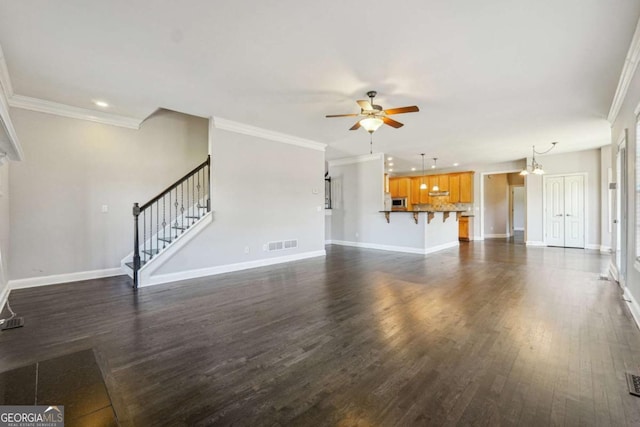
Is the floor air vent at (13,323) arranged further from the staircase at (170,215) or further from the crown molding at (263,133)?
the crown molding at (263,133)

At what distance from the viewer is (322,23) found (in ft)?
8.29

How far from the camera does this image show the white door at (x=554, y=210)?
8.46m

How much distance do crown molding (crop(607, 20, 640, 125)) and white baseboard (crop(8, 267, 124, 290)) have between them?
7438mm

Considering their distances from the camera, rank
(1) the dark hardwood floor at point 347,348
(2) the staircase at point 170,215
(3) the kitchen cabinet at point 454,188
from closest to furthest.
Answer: (1) the dark hardwood floor at point 347,348 → (2) the staircase at point 170,215 → (3) the kitchen cabinet at point 454,188

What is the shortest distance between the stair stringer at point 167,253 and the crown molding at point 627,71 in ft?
18.9

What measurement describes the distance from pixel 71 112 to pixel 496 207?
43.6 ft

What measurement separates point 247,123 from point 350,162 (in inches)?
165

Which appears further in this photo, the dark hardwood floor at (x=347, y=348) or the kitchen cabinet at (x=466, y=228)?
the kitchen cabinet at (x=466, y=228)

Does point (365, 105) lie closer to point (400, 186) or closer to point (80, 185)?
point (80, 185)

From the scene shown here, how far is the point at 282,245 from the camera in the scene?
6.29 meters

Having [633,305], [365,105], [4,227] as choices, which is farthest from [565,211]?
[4,227]

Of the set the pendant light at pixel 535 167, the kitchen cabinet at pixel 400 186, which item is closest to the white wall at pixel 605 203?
the pendant light at pixel 535 167

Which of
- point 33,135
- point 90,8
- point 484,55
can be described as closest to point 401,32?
point 484,55

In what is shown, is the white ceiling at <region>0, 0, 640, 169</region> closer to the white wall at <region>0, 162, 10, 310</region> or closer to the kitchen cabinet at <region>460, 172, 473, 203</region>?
the white wall at <region>0, 162, 10, 310</region>
